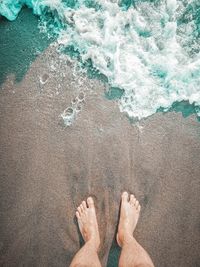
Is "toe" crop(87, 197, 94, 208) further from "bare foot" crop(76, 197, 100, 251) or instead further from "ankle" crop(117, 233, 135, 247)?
"ankle" crop(117, 233, 135, 247)

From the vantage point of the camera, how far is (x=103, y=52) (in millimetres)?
3623

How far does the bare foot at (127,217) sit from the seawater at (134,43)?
0.89 m

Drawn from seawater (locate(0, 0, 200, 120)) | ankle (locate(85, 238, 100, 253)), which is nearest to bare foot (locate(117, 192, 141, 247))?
ankle (locate(85, 238, 100, 253))

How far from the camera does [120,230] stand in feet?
10.9

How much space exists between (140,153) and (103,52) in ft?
3.91

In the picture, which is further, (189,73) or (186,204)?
(189,73)

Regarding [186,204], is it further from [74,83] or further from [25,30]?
[25,30]

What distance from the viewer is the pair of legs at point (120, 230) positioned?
10.00 ft

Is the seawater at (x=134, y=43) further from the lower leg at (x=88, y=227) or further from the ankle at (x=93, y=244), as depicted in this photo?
the ankle at (x=93, y=244)

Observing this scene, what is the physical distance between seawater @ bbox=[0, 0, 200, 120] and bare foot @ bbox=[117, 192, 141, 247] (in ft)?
2.91

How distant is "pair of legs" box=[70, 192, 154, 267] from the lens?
3.05 meters

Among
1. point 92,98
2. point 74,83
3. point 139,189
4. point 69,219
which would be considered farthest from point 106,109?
point 69,219

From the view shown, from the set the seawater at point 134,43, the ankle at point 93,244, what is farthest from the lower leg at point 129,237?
the seawater at point 134,43

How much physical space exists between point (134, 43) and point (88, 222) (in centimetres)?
202
